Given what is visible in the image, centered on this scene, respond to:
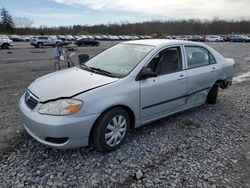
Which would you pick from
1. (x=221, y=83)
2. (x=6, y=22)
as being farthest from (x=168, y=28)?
(x=221, y=83)

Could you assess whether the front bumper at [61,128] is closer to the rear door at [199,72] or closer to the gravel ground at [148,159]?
the gravel ground at [148,159]

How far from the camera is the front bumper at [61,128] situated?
3.25 meters

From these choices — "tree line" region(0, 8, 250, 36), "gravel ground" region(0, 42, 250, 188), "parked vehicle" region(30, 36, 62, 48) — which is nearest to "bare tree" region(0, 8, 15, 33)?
"tree line" region(0, 8, 250, 36)

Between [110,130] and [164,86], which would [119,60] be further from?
[110,130]

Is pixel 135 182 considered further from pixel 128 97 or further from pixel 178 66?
pixel 178 66

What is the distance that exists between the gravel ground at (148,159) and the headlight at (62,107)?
2.37 feet

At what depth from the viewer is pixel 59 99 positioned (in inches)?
134

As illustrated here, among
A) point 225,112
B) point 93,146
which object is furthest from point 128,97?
point 225,112

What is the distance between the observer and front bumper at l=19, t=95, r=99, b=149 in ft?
10.7

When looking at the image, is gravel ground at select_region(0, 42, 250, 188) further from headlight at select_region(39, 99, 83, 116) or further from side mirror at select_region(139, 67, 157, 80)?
side mirror at select_region(139, 67, 157, 80)

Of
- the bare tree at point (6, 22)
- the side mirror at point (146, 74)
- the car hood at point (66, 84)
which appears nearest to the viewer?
the car hood at point (66, 84)

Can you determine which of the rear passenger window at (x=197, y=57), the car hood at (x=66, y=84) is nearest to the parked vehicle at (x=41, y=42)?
the rear passenger window at (x=197, y=57)

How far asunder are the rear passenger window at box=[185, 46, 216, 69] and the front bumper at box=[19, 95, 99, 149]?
2486 millimetres

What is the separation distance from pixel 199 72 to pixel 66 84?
271cm
